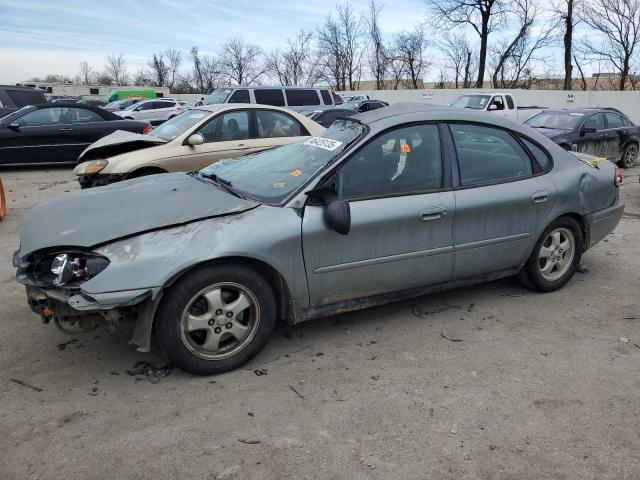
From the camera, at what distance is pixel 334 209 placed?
3363 mm

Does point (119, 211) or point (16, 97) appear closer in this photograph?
point (119, 211)

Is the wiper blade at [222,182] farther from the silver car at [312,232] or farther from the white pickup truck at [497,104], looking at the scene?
the white pickup truck at [497,104]

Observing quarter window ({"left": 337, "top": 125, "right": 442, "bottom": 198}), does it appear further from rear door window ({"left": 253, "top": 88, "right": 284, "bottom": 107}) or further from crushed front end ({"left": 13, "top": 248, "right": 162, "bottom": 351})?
rear door window ({"left": 253, "top": 88, "right": 284, "bottom": 107})

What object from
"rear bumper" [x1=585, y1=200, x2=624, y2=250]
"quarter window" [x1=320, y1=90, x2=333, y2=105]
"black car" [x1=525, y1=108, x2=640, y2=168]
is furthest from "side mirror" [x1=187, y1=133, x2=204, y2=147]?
"quarter window" [x1=320, y1=90, x2=333, y2=105]

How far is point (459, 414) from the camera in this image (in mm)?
2908

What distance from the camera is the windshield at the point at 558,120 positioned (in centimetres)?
1223

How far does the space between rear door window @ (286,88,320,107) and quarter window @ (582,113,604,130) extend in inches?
335

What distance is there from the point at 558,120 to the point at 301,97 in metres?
8.10

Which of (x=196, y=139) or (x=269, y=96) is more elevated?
(x=269, y=96)

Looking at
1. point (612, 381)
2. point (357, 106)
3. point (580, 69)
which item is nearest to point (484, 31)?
point (580, 69)

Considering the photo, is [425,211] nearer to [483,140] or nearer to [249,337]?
[483,140]

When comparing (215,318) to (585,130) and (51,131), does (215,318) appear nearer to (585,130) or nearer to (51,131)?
(51,131)

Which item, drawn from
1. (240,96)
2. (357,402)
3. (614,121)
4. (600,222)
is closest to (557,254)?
(600,222)

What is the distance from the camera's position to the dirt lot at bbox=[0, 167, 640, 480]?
253 centimetres
